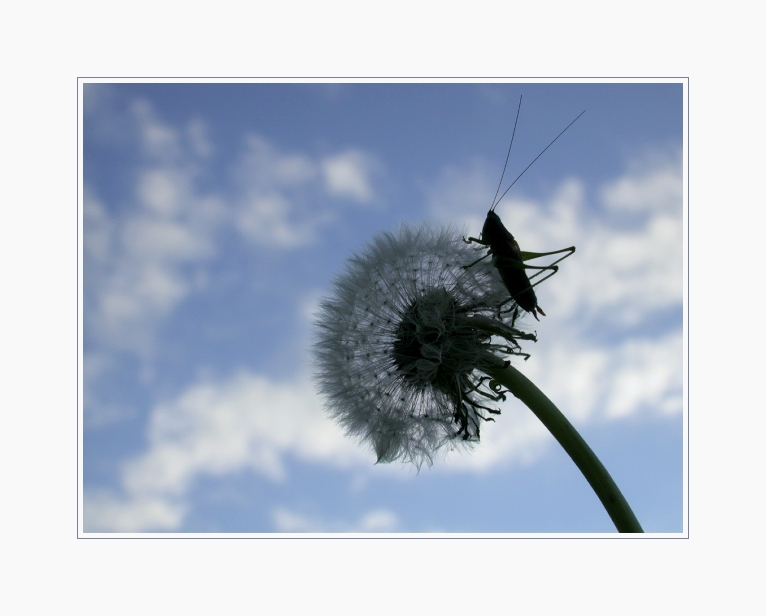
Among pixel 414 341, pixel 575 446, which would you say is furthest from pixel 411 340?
pixel 575 446

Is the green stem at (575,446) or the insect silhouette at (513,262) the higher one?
the insect silhouette at (513,262)

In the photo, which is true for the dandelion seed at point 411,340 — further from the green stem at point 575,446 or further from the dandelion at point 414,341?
the green stem at point 575,446

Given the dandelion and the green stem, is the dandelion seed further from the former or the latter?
the green stem

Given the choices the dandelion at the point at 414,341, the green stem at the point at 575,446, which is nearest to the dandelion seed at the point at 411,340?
the dandelion at the point at 414,341

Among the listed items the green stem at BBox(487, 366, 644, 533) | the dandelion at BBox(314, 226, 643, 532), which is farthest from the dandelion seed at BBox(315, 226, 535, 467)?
the green stem at BBox(487, 366, 644, 533)

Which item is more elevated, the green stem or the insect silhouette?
the insect silhouette

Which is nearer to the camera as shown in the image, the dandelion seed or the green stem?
the green stem

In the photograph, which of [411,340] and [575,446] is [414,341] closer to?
[411,340]
